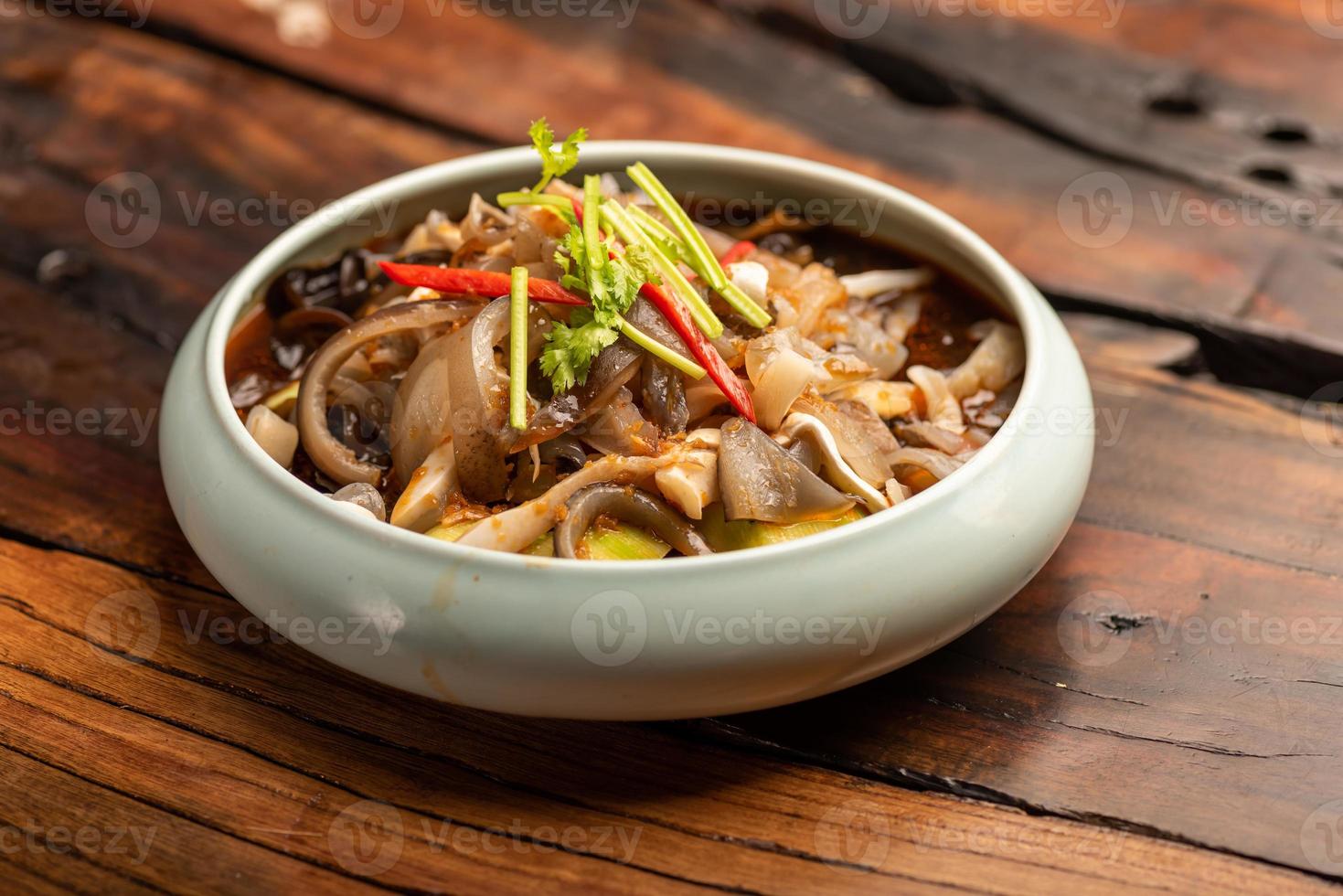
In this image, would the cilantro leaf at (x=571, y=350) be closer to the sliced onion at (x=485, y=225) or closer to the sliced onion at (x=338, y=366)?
the sliced onion at (x=338, y=366)

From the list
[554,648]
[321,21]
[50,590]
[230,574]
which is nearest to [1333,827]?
[554,648]

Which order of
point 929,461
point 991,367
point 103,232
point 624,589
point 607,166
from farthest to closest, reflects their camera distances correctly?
1. point 103,232
2. point 607,166
3. point 991,367
4. point 929,461
5. point 624,589

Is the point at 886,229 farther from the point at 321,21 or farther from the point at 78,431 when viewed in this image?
the point at 321,21

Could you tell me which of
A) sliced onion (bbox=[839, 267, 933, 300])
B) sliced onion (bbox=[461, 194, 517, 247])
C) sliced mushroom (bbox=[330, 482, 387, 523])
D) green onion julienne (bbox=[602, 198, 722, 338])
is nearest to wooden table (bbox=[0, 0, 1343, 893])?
sliced mushroom (bbox=[330, 482, 387, 523])

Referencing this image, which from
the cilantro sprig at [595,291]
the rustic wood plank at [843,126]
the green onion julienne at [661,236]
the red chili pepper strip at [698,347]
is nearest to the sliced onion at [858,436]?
the red chili pepper strip at [698,347]

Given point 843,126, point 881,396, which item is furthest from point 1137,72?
point 881,396

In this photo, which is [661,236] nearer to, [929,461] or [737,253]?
[737,253]
